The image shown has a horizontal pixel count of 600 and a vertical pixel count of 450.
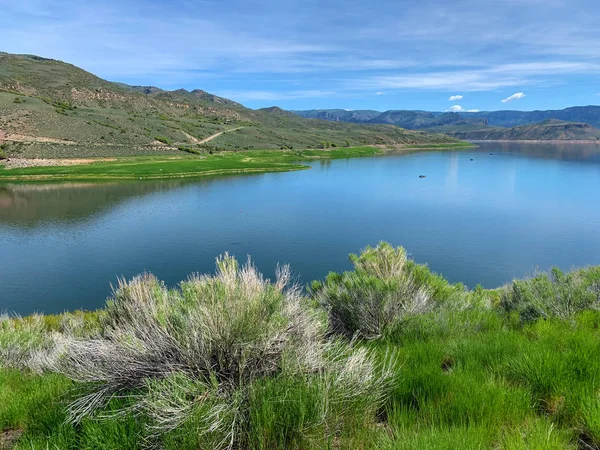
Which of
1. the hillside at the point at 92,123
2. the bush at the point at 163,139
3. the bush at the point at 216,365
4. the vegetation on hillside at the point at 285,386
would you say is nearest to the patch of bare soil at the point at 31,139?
the hillside at the point at 92,123

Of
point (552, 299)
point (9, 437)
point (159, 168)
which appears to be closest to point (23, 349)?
point (9, 437)

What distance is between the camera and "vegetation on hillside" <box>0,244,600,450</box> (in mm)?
2844

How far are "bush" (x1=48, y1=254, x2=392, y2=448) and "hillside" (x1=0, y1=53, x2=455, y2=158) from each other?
72.5 metres

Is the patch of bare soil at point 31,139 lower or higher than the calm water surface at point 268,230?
higher

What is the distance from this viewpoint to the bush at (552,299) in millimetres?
6426

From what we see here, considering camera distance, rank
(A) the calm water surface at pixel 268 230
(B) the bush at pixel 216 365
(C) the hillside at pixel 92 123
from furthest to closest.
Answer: (C) the hillside at pixel 92 123 < (A) the calm water surface at pixel 268 230 < (B) the bush at pixel 216 365

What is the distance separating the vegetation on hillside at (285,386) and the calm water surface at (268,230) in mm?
15775

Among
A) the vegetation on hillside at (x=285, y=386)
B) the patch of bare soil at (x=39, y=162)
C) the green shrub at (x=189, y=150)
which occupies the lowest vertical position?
the vegetation on hillside at (x=285, y=386)

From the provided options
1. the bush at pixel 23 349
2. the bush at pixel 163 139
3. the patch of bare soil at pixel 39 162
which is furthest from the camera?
the bush at pixel 163 139

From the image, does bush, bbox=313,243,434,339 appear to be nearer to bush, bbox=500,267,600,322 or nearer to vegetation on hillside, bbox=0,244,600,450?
vegetation on hillside, bbox=0,244,600,450

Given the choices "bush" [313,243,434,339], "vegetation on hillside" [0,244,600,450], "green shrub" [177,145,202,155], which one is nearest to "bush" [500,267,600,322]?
"vegetation on hillside" [0,244,600,450]

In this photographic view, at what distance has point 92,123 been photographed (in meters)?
81.6

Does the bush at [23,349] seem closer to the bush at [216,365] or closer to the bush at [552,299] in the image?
the bush at [216,365]

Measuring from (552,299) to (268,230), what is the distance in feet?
81.9
